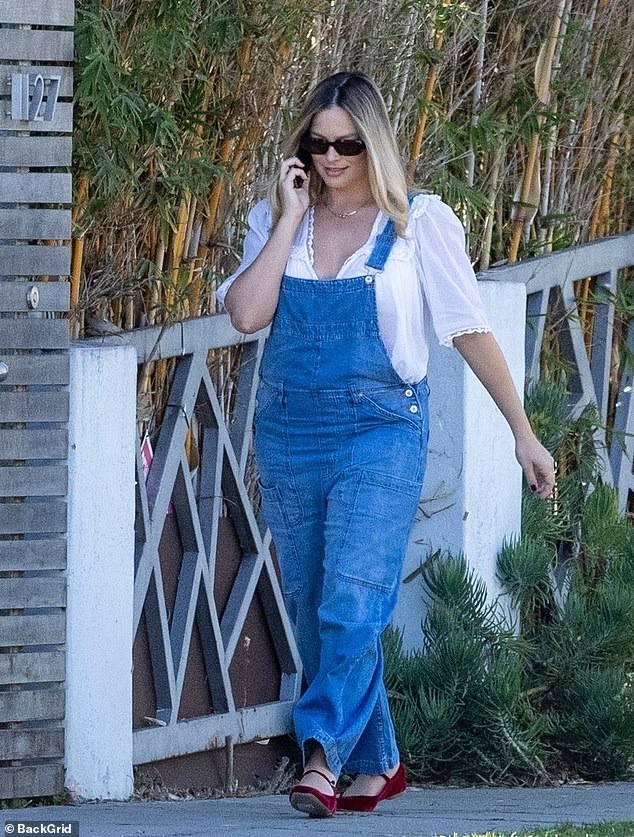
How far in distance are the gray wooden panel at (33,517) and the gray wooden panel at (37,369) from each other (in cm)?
31

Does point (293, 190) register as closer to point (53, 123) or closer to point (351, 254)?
Answer: point (351, 254)

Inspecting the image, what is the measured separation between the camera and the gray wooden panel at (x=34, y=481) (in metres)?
4.14

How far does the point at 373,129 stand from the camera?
3760 mm

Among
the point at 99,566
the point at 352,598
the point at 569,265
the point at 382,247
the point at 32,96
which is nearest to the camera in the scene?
the point at 352,598

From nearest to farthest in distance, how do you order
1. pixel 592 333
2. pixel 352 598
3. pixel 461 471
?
pixel 352 598
pixel 461 471
pixel 592 333

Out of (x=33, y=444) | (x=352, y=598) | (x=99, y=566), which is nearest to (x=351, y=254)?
(x=352, y=598)

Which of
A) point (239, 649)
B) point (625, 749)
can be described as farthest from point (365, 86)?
point (625, 749)

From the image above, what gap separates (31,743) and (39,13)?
187 centimetres

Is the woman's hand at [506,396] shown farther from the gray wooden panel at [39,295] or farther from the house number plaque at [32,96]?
the house number plaque at [32,96]

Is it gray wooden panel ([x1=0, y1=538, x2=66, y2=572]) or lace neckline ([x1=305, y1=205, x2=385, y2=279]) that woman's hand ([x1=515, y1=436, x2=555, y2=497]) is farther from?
gray wooden panel ([x1=0, y1=538, x2=66, y2=572])

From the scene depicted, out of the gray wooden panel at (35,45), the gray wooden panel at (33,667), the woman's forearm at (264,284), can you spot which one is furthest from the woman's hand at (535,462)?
the gray wooden panel at (35,45)

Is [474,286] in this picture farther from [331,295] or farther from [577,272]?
[577,272]

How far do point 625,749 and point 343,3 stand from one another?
2.57 meters

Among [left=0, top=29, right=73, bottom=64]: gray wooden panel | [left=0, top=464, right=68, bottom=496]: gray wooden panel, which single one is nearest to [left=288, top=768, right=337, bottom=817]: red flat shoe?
[left=0, top=464, right=68, bottom=496]: gray wooden panel
